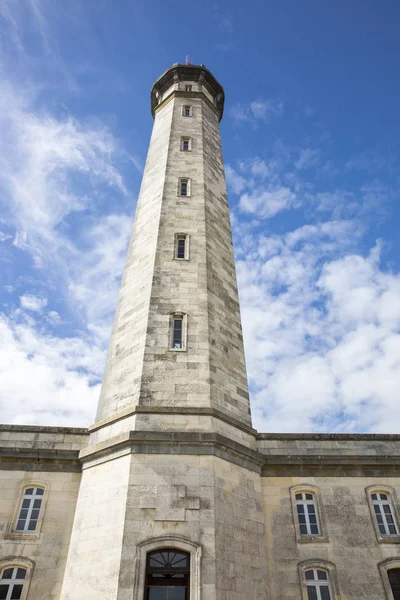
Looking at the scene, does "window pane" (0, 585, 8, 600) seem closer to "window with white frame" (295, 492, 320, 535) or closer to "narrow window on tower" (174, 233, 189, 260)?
"window with white frame" (295, 492, 320, 535)

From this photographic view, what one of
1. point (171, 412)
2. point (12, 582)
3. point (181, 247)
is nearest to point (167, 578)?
point (171, 412)

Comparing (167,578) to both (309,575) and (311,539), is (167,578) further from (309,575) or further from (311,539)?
(311,539)

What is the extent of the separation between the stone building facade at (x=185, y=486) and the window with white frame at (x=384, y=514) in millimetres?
31

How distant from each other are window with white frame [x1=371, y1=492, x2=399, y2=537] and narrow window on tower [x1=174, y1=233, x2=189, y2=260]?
32.0ft

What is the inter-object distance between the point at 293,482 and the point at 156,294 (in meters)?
7.12

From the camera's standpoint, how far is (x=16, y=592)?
10758 millimetres

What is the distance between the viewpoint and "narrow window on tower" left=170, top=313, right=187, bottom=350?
13208 mm

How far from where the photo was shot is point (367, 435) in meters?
14.2

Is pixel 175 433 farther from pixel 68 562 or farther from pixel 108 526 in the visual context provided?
pixel 68 562

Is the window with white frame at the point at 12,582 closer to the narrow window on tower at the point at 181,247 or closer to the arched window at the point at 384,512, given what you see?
the arched window at the point at 384,512

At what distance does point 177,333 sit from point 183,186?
7.72 m

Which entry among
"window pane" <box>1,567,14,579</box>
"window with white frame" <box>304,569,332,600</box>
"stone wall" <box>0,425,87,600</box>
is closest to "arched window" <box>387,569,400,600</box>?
"window with white frame" <box>304,569,332,600</box>

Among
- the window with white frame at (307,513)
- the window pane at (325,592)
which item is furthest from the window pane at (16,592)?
the window pane at (325,592)

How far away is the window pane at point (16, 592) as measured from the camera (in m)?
10.7
